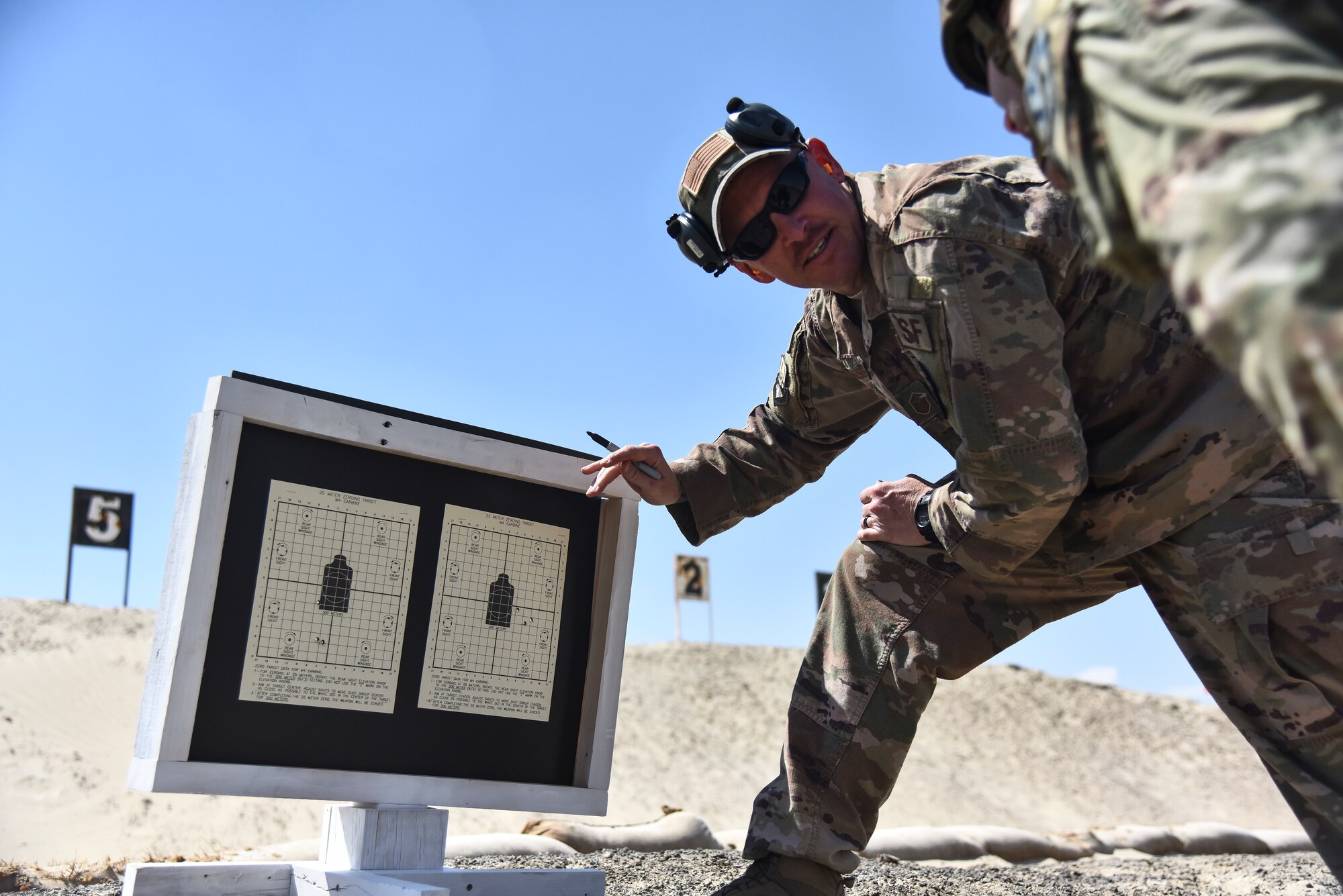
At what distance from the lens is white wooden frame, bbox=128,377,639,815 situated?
2.00 meters

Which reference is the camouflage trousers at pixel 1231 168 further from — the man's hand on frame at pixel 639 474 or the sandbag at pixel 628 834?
the sandbag at pixel 628 834

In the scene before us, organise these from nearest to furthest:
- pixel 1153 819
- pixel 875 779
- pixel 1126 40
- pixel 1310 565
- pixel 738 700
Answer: pixel 1126 40
pixel 1310 565
pixel 875 779
pixel 1153 819
pixel 738 700

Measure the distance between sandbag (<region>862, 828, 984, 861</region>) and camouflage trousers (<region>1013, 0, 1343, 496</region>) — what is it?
4645 mm

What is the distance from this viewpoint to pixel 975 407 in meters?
2.07

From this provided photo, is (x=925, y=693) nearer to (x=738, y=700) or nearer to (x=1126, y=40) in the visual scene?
(x=1126, y=40)

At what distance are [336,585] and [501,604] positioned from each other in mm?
395

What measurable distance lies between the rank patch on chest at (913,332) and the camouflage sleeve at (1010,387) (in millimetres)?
67

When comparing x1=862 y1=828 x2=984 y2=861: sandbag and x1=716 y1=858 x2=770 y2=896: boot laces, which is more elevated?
x1=716 y1=858 x2=770 y2=896: boot laces

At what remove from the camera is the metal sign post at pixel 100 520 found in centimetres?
1416

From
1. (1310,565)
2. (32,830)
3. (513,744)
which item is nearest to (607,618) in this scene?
(513,744)

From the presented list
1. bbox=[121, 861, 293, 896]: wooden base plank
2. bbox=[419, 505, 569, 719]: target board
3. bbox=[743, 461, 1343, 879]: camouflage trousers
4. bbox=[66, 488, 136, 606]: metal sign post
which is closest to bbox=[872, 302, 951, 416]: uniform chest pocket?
bbox=[743, 461, 1343, 879]: camouflage trousers

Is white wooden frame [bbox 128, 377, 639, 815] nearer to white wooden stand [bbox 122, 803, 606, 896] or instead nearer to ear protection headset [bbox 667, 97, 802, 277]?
white wooden stand [bbox 122, 803, 606, 896]

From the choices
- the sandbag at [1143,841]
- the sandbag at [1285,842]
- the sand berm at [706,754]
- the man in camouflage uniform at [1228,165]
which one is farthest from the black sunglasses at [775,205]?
the sand berm at [706,754]

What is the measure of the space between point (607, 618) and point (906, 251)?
1.15 m
